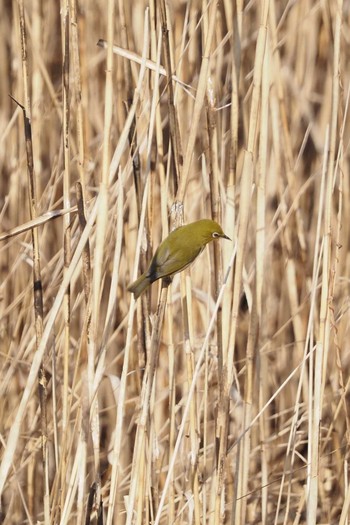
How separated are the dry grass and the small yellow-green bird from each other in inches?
1.2

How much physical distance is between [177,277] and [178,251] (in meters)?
0.64

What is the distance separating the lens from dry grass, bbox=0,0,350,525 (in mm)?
1147

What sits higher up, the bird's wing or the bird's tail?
the bird's wing

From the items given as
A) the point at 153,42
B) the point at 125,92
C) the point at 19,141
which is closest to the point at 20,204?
the point at 19,141

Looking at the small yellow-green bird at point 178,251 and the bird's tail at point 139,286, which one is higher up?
the small yellow-green bird at point 178,251

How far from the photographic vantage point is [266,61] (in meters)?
→ 1.20

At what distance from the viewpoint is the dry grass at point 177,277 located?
1.15 m

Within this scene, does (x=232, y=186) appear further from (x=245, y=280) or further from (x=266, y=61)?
(x=245, y=280)

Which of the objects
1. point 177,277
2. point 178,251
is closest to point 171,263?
point 178,251

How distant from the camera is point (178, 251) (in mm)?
1159

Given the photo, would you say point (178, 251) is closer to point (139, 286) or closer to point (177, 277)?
point (139, 286)

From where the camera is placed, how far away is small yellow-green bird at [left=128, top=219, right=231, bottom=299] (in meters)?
1.16

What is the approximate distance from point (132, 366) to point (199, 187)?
1.51 ft

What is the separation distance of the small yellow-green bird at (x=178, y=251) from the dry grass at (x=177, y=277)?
0.03m
